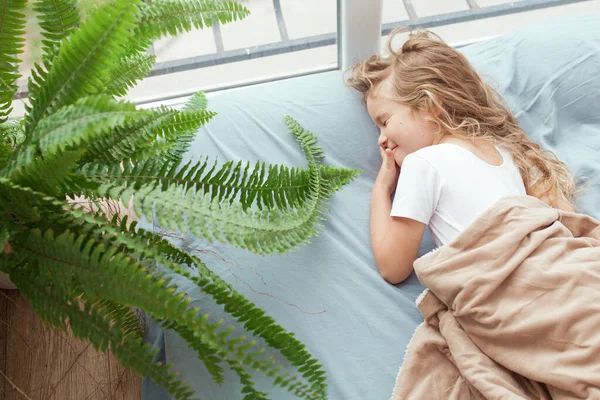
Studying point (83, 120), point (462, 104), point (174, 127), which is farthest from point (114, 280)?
point (462, 104)

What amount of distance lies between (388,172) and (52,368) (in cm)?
86

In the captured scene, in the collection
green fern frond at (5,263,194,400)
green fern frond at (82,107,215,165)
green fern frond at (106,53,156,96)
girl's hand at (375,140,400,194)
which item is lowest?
girl's hand at (375,140,400,194)

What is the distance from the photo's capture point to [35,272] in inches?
32.8

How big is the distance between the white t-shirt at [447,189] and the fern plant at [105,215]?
0.34 metres

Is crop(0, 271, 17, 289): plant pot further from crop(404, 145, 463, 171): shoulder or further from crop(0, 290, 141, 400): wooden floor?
crop(404, 145, 463, 171): shoulder

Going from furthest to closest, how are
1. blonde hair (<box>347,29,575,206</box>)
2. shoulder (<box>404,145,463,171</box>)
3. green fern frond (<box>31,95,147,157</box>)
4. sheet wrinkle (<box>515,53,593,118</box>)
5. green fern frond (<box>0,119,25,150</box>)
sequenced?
1. sheet wrinkle (<box>515,53,593,118</box>)
2. blonde hair (<box>347,29,575,206</box>)
3. shoulder (<box>404,145,463,171</box>)
4. green fern frond (<box>0,119,25,150</box>)
5. green fern frond (<box>31,95,147,157</box>)

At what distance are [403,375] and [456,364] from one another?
0.33ft

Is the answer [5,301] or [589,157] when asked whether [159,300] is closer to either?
[5,301]

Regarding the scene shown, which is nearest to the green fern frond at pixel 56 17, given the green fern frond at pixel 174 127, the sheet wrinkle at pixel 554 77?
the green fern frond at pixel 174 127

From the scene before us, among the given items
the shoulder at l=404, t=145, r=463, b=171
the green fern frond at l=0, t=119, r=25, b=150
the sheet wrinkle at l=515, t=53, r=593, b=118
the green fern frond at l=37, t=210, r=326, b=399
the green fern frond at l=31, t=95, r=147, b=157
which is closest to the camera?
the green fern frond at l=31, t=95, r=147, b=157

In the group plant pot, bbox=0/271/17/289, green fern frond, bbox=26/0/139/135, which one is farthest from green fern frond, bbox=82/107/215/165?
plant pot, bbox=0/271/17/289

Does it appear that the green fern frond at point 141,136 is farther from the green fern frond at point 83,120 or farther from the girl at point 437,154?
the girl at point 437,154

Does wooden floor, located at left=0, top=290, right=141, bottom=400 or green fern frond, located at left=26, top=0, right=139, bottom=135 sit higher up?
green fern frond, located at left=26, top=0, right=139, bottom=135

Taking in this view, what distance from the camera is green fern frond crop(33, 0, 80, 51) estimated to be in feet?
2.96
